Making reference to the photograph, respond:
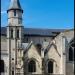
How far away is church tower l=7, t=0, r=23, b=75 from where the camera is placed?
61.1 metres

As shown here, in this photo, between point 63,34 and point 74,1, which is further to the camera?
point 63,34

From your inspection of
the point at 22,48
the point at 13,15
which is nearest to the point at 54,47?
the point at 22,48

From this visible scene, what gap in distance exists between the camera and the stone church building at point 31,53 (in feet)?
193

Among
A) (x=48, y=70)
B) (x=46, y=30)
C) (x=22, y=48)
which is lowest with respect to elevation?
(x=48, y=70)

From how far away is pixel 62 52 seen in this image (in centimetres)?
5894

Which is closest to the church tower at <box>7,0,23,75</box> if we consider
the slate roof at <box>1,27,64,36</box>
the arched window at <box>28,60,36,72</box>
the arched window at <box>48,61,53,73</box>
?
the arched window at <box>28,60,36,72</box>

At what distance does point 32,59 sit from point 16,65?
9.43 ft

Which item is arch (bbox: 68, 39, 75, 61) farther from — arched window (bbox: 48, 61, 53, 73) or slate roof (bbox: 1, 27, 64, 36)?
slate roof (bbox: 1, 27, 64, 36)

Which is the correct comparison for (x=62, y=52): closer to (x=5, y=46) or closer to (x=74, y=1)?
(x=5, y=46)

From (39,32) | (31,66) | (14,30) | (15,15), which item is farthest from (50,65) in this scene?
(15,15)

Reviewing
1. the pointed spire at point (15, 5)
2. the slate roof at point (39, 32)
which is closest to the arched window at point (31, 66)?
the slate roof at point (39, 32)

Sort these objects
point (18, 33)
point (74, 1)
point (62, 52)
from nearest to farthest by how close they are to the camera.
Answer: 1. point (74, 1)
2. point (62, 52)
3. point (18, 33)

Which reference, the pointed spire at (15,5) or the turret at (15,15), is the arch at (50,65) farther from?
the pointed spire at (15,5)

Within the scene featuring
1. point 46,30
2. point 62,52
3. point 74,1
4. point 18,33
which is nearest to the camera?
point 74,1
